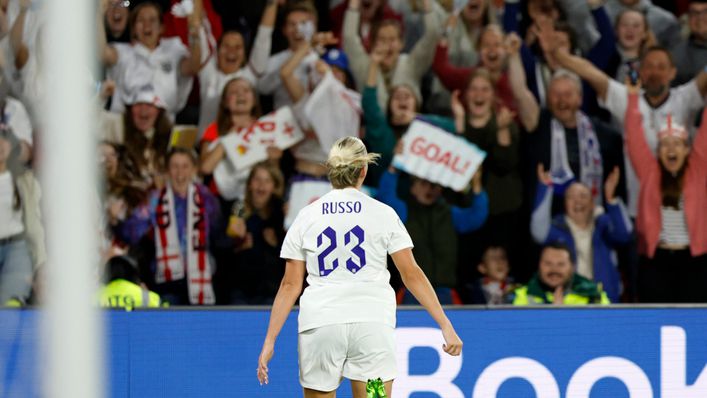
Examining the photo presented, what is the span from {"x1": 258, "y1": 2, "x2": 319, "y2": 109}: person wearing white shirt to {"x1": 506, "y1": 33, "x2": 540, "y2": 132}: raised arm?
1.46 meters

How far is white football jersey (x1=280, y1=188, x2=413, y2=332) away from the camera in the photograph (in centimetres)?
638

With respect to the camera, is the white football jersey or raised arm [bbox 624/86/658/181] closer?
the white football jersey

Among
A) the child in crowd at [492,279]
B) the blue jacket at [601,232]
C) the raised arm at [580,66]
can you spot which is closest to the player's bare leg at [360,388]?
the child in crowd at [492,279]

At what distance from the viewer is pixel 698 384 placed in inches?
325

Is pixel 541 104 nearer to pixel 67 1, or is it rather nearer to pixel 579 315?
pixel 579 315

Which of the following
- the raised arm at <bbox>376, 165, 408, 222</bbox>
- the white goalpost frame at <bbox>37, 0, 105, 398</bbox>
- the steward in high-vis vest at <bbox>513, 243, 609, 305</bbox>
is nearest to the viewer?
the white goalpost frame at <bbox>37, 0, 105, 398</bbox>

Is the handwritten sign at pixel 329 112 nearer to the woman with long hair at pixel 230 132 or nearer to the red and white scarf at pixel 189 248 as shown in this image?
the woman with long hair at pixel 230 132

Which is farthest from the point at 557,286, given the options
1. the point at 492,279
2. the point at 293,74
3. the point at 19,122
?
the point at 19,122

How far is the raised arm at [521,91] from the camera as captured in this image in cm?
1023

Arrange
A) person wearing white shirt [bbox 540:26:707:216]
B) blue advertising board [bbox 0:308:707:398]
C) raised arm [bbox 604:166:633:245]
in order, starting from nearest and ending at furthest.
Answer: blue advertising board [bbox 0:308:707:398] → raised arm [bbox 604:166:633:245] → person wearing white shirt [bbox 540:26:707:216]

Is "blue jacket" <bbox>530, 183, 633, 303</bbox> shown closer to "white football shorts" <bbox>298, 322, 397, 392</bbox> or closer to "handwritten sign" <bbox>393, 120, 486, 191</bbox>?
"handwritten sign" <bbox>393, 120, 486, 191</bbox>

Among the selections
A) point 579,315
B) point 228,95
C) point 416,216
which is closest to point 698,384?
point 579,315

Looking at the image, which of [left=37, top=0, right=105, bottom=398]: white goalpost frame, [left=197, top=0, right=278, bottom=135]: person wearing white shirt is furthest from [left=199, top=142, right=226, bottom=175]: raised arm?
[left=37, top=0, right=105, bottom=398]: white goalpost frame

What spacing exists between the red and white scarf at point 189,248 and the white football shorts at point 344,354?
3.40 meters
